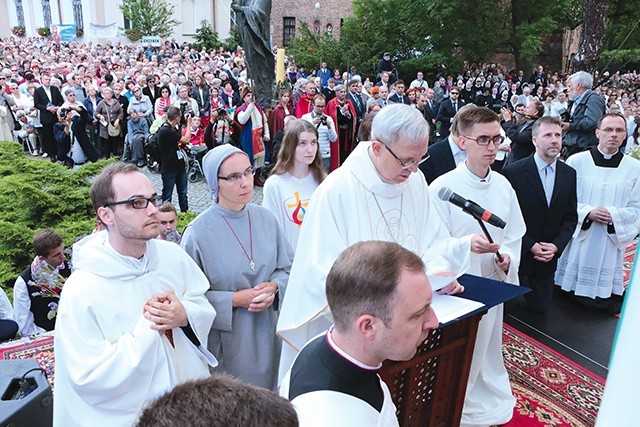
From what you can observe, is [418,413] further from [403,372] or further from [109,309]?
[109,309]

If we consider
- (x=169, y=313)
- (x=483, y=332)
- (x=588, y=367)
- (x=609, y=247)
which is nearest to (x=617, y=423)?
(x=169, y=313)

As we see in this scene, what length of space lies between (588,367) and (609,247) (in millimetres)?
1430

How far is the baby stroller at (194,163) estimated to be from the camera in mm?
9359

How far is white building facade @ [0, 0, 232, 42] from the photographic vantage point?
39.2m

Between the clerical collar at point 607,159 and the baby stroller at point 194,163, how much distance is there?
6.31m

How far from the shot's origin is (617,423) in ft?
3.90

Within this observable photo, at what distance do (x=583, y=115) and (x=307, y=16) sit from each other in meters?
32.8

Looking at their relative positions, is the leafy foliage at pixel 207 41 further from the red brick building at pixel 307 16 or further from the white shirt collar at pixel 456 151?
the white shirt collar at pixel 456 151

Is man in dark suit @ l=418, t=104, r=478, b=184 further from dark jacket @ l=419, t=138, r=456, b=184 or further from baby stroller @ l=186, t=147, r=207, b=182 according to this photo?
baby stroller @ l=186, t=147, r=207, b=182

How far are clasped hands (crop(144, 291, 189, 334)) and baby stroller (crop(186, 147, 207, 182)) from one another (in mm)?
7285

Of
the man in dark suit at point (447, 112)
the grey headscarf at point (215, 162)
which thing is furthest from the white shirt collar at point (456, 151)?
the man in dark suit at point (447, 112)

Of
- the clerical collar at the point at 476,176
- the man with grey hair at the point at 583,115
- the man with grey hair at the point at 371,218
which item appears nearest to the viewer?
the man with grey hair at the point at 371,218

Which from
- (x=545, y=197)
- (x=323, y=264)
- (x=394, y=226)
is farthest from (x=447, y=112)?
(x=323, y=264)

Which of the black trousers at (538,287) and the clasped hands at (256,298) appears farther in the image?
the black trousers at (538,287)
